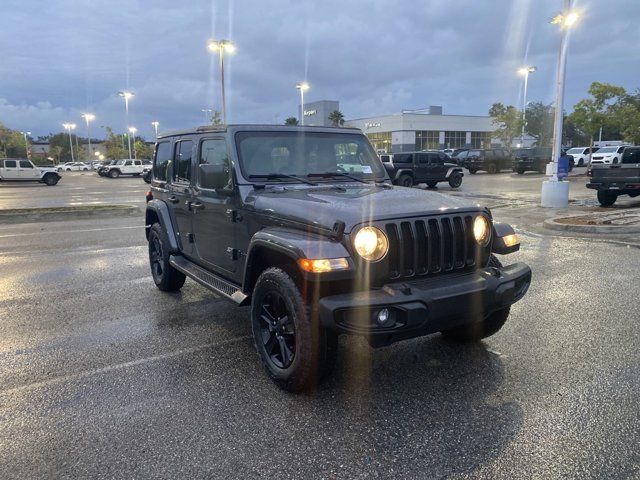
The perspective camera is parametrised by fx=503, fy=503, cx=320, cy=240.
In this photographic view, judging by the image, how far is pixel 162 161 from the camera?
20.7 feet

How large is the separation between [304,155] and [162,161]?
244cm

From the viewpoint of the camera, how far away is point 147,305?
5883mm

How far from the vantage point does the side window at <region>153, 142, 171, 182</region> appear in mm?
6102

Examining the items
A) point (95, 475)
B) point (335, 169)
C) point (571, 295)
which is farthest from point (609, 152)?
point (95, 475)

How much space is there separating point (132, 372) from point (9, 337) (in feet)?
5.64

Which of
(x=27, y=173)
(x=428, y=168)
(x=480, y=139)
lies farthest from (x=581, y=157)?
(x=480, y=139)

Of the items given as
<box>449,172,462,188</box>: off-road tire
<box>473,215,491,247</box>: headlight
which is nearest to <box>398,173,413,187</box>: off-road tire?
<box>449,172,462,188</box>: off-road tire

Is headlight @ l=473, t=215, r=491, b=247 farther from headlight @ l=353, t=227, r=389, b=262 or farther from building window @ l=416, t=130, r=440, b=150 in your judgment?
building window @ l=416, t=130, r=440, b=150

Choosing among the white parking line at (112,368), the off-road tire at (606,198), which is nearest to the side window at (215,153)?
the white parking line at (112,368)

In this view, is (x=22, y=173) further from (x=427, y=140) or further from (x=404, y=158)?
(x=427, y=140)

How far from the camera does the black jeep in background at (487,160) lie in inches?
1442

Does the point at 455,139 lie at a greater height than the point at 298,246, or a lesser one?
greater

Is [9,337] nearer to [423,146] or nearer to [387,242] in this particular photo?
[387,242]

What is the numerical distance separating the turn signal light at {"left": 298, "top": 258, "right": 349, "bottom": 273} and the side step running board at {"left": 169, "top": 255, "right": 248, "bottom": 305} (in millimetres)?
998
